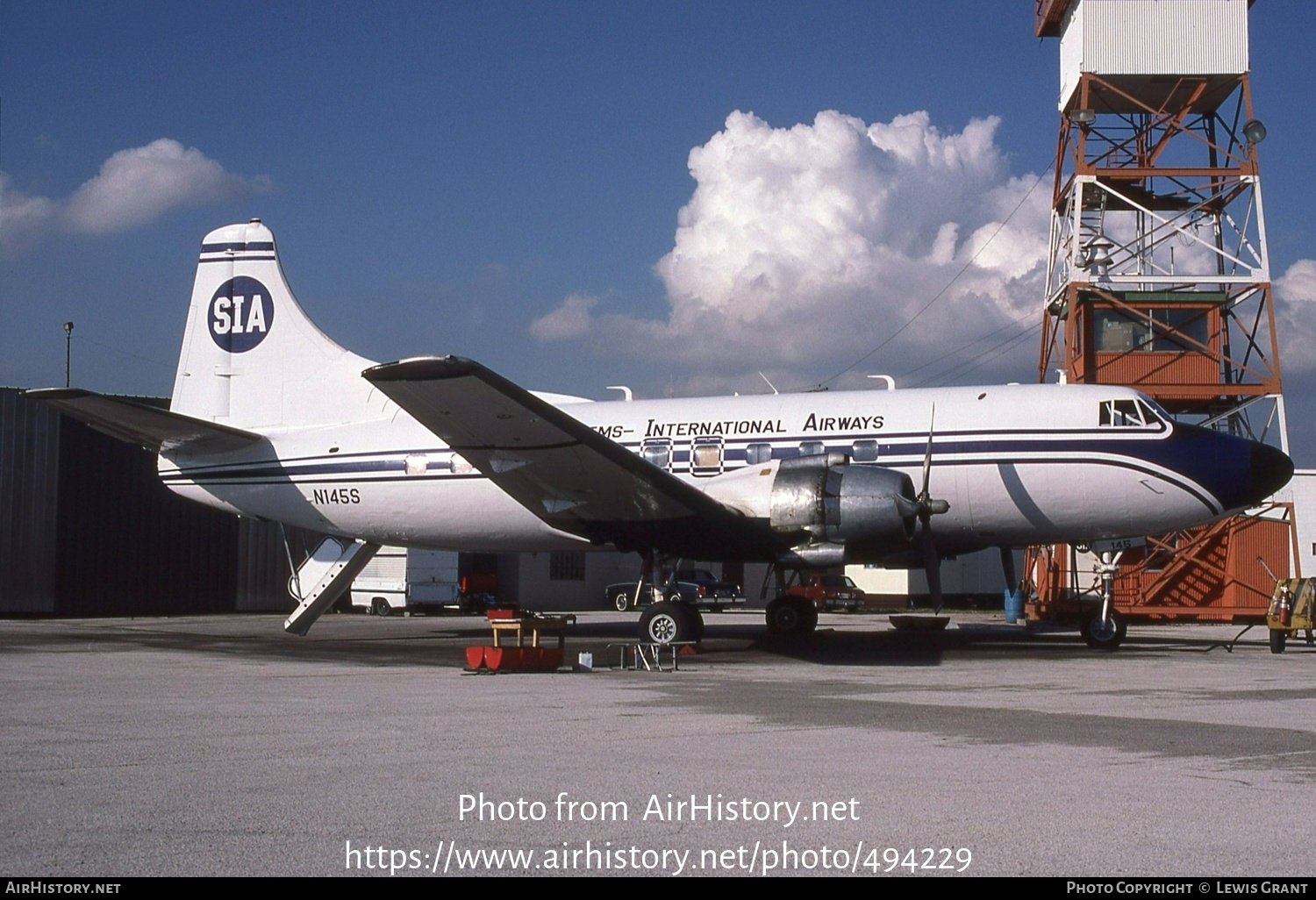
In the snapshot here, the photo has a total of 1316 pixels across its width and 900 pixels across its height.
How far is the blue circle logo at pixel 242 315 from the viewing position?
23656mm

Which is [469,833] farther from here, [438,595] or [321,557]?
[438,595]

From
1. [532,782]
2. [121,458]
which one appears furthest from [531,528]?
[121,458]

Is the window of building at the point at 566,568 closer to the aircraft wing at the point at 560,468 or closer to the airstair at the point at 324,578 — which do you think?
the airstair at the point at 324,578

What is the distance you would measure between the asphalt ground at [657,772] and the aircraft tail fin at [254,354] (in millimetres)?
8469

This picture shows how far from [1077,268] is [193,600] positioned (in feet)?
102

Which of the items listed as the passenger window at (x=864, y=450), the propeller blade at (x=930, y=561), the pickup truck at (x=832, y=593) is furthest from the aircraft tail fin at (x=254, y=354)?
the pickup truck at (x=832, y=593)

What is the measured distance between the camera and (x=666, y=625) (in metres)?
17.8

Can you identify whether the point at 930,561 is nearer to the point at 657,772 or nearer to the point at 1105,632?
the point at 1105,632

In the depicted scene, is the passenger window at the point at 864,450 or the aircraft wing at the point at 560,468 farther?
the passenger window at the point at 864,450

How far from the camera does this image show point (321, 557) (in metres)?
24.0

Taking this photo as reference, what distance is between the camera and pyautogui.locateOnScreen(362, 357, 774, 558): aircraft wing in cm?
1479

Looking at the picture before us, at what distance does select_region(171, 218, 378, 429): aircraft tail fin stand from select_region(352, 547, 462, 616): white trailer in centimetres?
1586

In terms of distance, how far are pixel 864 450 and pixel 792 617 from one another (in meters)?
5.69

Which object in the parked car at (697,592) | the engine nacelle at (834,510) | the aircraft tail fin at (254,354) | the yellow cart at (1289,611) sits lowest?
the parked car at (697,592)
